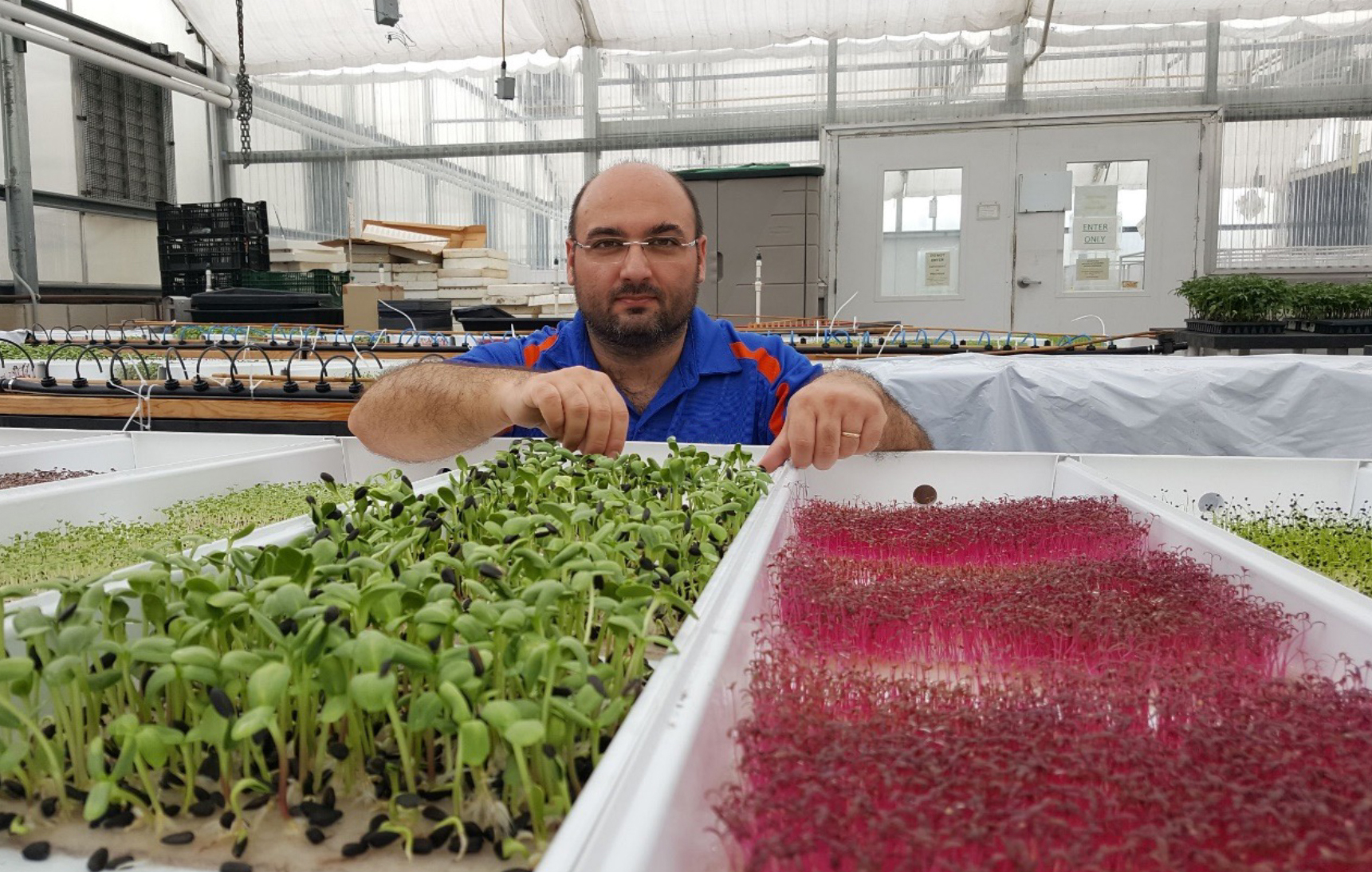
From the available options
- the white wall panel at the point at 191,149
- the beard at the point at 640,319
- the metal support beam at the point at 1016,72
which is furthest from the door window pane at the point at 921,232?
the white wall panel at the point at 191,149

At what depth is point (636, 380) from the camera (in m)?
2.18

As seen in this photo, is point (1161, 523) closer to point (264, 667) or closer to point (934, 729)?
point (934, 729)

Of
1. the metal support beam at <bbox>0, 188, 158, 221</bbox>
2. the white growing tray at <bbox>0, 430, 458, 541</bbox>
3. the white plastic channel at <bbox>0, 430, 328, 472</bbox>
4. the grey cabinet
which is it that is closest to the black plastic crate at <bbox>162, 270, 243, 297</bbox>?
the metal support beam at <bbox>0, 188, 158, 221</bbox>

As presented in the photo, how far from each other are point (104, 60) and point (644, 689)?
9.02 meters

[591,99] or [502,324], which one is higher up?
[591,99]

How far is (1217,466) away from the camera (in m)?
1.50

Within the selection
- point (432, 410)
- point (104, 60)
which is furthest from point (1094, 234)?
point (104, 60)

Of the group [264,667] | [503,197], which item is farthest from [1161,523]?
[503,197]

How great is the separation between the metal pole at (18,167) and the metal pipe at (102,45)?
419 millimetres

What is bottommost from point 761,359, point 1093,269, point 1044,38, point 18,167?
point 761,359

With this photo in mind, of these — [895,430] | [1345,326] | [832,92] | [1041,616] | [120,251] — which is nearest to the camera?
[1041,616]

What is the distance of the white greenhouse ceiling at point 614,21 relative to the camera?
7082mm

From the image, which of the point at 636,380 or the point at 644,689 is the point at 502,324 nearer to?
the point at 636,380

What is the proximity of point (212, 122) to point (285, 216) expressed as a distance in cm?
118
